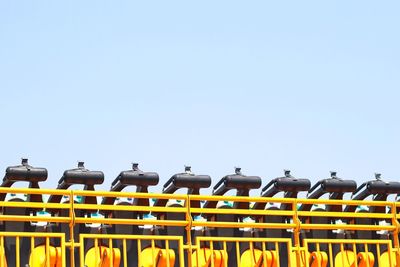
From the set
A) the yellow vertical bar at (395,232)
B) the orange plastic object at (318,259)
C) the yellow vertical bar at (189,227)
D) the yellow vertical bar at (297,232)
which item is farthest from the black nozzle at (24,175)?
the yellow vertical bar at (395,232)

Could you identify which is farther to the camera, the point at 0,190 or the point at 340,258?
the point at 340,258

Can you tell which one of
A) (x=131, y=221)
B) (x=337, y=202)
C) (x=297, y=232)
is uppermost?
(x=337, y=202)

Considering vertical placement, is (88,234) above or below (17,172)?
below

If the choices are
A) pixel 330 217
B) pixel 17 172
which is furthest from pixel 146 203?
pixel 330 217

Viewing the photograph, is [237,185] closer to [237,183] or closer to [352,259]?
[237,183]

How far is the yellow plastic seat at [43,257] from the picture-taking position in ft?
31.5

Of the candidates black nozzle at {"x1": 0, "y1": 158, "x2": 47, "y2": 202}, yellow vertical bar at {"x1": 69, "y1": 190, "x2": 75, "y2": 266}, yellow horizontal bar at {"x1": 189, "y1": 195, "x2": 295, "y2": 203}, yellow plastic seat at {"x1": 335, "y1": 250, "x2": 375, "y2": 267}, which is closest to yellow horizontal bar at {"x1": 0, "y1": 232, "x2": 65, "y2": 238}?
yellow vertical bar at {"x1": 69, "y1": 190, "x2": 75, "y2": 266}

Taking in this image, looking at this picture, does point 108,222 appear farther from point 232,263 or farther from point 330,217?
point 330,217

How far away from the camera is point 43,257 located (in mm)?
9672

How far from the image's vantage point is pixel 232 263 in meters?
10.6

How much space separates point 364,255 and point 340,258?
10.8 inches

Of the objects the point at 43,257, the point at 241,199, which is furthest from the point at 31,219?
the point at 241,199

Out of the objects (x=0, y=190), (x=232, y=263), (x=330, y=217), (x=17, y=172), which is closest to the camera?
(x=0, y=190)

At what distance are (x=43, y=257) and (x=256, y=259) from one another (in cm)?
236
